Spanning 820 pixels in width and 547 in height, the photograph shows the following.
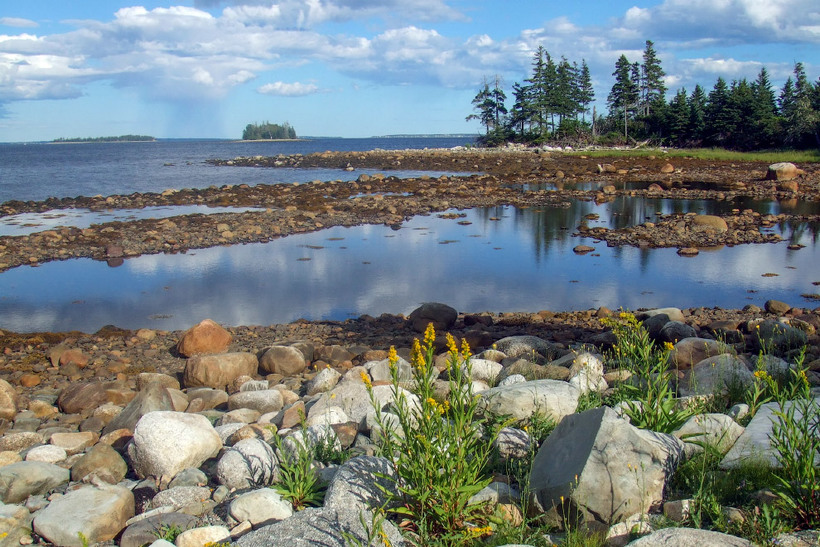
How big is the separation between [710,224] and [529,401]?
1841 cm

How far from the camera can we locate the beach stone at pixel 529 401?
488cm

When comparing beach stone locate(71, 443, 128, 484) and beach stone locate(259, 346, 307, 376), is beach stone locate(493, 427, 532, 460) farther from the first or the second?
beach stone locate(259, 346, 307, 376)

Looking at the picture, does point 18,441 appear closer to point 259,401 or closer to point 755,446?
point 259,401

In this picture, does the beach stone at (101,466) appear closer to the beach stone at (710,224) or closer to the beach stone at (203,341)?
Answer: the beach stone at (203,341)

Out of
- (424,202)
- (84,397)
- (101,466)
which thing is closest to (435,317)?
(84,397)

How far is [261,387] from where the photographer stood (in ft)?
25.1

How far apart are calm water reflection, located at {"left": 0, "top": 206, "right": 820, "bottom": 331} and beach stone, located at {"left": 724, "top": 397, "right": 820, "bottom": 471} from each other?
8505 millimetres

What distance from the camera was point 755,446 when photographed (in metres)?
3.88

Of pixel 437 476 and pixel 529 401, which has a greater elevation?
pixel 437 476

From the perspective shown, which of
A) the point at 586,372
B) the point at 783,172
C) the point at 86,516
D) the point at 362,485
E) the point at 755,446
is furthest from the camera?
the point at 783,172

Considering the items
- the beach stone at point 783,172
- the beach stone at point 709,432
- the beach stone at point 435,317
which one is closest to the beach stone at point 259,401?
the beach stone at point 709,432

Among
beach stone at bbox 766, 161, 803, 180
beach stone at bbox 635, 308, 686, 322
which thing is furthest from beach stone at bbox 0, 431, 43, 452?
beach stone at bbox 766, 161, 803, 180

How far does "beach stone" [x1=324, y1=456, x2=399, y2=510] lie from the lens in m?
3.55

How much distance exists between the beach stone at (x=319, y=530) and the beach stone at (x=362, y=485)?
0.06 meters
